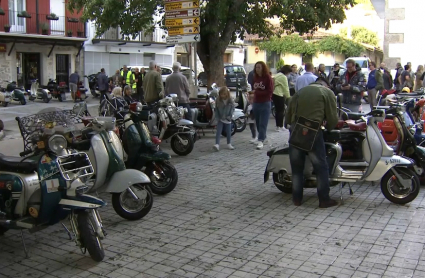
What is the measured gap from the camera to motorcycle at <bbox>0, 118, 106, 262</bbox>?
4602 millimetres

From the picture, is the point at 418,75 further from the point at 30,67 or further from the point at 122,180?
the point at 30,67

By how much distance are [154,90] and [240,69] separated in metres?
21.5

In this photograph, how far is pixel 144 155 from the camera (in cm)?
684

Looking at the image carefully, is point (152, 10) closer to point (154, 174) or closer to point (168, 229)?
point (154, 174)

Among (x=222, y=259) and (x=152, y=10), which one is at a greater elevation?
(x=152, y=10)

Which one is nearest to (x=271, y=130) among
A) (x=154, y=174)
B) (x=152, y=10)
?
(x=152, y=10)

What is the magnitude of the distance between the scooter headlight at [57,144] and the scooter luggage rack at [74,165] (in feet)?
0.25

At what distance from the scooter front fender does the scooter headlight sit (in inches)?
35.1

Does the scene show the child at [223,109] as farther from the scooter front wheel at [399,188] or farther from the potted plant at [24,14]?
the potted plant at [24,14]

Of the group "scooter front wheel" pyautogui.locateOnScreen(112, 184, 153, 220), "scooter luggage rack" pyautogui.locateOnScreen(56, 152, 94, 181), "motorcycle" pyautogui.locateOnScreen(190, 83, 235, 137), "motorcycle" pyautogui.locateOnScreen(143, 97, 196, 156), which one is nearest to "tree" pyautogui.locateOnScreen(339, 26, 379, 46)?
"motorcycle" pyautogui.locateOnScreen(190, 83, 235, 137)

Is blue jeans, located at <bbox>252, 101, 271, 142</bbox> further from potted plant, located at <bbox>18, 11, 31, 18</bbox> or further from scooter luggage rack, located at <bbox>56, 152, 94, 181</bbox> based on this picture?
potted plant, located at <bbox>18, 11, 31, 18</bbox>

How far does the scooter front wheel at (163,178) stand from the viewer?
6980 millimetres

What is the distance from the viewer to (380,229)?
5.52 metres

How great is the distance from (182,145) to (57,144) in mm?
5098
